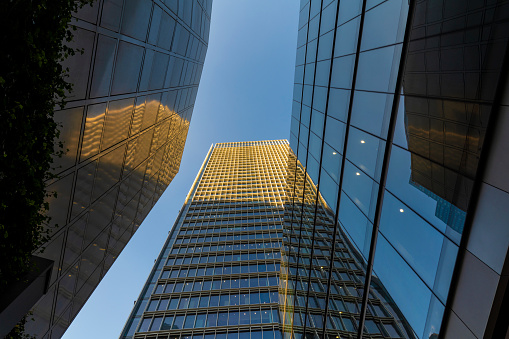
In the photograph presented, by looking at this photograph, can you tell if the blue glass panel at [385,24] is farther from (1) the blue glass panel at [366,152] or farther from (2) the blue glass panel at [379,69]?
(1) the blue glass panel at [366,152]

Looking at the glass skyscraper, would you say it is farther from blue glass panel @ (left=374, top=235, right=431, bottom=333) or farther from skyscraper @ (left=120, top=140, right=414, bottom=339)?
skyscraper @ (left=120, top=140, right=414, bottom=339)

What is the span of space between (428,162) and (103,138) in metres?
11.8

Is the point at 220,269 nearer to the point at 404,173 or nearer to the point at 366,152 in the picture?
the point at 366,152

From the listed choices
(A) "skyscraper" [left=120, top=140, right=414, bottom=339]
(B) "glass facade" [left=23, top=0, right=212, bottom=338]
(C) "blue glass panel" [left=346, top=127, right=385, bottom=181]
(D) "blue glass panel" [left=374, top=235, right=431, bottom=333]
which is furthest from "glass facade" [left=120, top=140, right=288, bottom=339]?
(C) "blue glass panel" [left=346, top=127, right=385, bottom=181]

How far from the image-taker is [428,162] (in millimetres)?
7637

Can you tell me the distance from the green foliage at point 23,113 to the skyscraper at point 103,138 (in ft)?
4.40

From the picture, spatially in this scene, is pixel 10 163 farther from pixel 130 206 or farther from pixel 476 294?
pixel 130 206

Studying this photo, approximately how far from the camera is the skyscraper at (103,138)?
9086 millimetres

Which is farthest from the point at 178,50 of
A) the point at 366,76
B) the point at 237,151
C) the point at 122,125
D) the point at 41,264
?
the point at 237,151

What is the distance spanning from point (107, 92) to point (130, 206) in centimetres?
902

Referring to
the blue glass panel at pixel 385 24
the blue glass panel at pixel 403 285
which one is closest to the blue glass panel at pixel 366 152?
the blue glass panel at pixel 403 285

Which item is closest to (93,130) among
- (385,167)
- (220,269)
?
(385,167)

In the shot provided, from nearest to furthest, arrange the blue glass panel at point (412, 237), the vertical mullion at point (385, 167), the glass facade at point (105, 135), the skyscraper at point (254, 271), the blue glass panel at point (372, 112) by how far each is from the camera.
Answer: the blue glass panel at point (412, 237), the vertical mullion at point (385, 167), the glass facade at point (105, 135), the blue glass panel at point (372, 112), the skyscraper at point (254, 271)

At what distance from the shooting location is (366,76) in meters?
11.4
